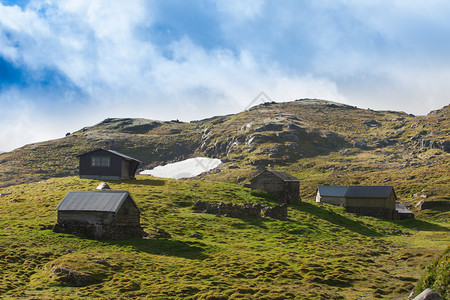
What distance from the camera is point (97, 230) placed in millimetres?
32312

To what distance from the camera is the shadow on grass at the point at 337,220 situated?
52.4 meters

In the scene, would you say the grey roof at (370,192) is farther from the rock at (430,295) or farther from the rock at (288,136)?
the rock at (288,136)

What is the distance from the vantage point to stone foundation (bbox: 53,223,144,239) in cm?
3225

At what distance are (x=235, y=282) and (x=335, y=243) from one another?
21.5 metres

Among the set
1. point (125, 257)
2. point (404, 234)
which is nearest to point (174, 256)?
point (125, 257)

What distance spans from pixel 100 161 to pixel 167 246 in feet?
147

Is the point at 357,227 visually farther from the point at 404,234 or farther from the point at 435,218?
the point at 435,218

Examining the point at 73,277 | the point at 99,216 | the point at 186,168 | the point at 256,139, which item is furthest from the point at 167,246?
the point at 256,139

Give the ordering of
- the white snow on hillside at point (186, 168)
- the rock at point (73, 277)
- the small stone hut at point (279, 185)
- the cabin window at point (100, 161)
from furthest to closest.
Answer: the white snow on hillside at point (186, 168) < the cabin window at point (100, 161) < the small stone hut at point (279, 185) < the rock at point (73, 277)

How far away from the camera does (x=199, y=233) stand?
129 feet

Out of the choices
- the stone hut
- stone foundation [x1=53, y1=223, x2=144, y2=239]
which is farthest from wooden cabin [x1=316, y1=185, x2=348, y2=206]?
stone foundation [x1=53, y1=223, x2=144, y2=239]

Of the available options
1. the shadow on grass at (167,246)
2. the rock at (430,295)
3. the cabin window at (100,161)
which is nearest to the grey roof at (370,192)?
the shadow on grass at (167,246)

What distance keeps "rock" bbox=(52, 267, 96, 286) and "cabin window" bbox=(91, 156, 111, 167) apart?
50.9 m

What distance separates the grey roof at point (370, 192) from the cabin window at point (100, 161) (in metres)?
46.1
